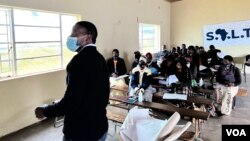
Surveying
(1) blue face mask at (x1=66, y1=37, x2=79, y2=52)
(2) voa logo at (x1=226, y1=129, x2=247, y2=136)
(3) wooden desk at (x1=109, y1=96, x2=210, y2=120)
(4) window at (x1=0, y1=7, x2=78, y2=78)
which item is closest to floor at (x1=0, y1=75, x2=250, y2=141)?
(3) wooden desk at (x1=109, y1=96, x2=210, y2=120)

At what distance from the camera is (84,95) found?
1.35 meters

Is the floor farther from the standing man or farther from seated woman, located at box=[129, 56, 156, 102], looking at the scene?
the standing man

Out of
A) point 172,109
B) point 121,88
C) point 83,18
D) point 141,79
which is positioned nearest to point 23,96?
point 121,88

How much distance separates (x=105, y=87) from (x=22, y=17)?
286 centimetres

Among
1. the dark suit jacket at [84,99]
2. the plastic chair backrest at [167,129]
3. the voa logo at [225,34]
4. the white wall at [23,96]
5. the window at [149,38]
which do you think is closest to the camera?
the dark suit jacket at [84,99]

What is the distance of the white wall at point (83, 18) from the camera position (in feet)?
11.5

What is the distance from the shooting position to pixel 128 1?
21.2ft

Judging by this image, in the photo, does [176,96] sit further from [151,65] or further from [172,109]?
[151,65]

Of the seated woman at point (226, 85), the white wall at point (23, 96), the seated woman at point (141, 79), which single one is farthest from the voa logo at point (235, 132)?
the white wall at point (23, 96)

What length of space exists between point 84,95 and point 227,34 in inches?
336

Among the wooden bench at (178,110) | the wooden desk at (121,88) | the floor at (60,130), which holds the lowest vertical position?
the floor at (60,130)

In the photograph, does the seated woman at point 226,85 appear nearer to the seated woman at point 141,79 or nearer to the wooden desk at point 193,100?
the wooden desk at point 193,100

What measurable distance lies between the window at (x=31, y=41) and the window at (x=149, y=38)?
3153 mm

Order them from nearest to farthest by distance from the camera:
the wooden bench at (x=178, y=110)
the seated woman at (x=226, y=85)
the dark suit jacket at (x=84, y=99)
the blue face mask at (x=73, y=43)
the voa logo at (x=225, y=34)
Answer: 1. the dark suit jacket at (x=84, y=99)
2. the blue face mask at (x=73, y=43)
3. the wooden bench at (x=178, y=110)
4. the seated woman at (x=226, y=85)
5. the voa logo at (x=225, y=34)
